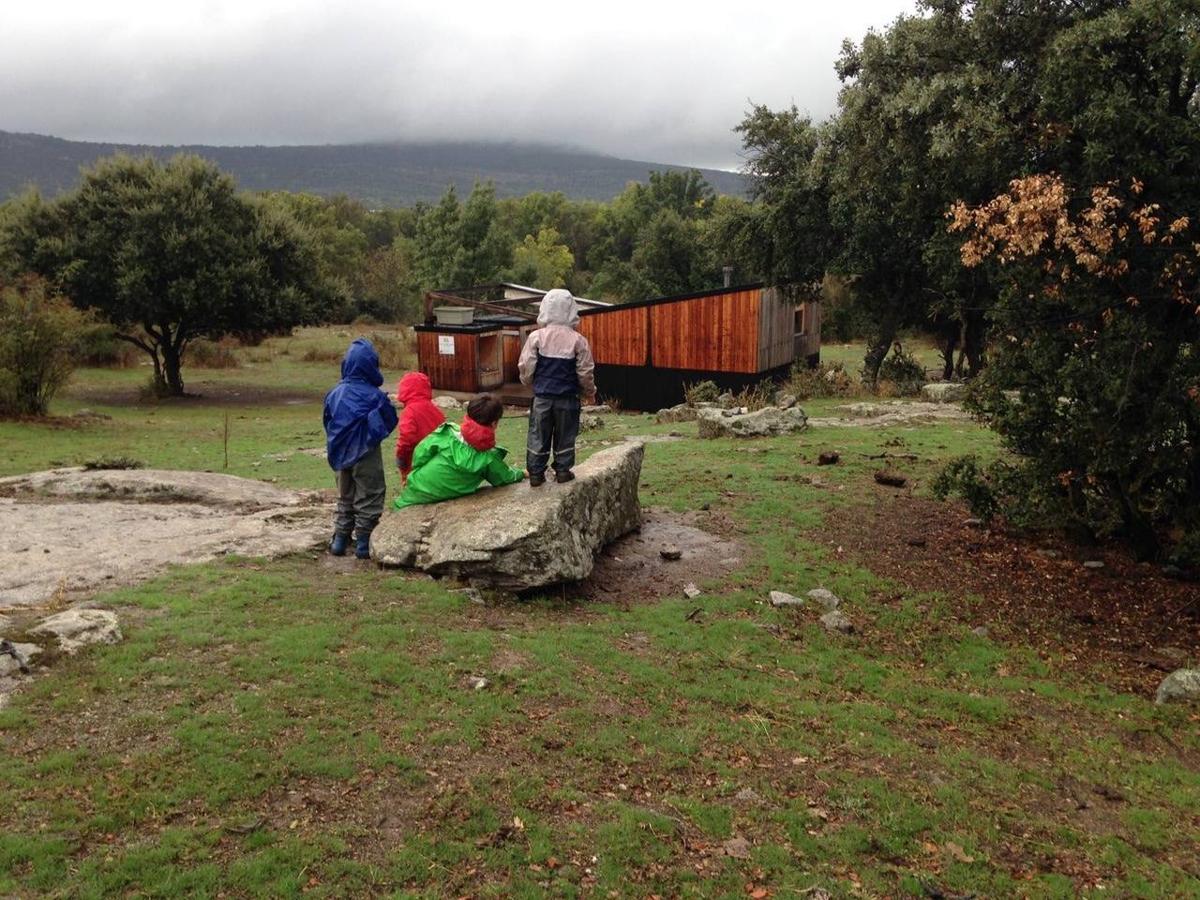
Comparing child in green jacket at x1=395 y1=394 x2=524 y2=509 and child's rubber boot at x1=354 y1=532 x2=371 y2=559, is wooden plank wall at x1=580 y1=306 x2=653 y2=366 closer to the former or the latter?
child in green jacket at x1=395 y1=394 x2=524 y2=509

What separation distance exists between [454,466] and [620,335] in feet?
80.7

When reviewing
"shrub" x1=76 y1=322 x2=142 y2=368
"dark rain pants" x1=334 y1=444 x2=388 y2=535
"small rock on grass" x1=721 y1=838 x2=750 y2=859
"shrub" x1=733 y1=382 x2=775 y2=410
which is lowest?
"small rock on grass" x1=721 y1=838 x2=750 y2=859

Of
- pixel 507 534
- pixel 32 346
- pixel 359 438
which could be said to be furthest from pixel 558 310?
pixel 32 346

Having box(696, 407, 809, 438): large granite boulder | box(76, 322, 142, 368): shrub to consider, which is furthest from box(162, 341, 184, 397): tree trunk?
box(696, 407, 809, 438): large granite boulder

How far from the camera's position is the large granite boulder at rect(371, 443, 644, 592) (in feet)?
30.0

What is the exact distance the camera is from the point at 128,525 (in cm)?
1112

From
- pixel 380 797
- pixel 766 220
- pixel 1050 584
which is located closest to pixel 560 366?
pixel 380 797

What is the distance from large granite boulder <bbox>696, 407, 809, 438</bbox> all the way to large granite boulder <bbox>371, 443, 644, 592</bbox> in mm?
10192

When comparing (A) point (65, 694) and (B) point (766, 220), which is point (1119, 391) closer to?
(A) point (65, 694)

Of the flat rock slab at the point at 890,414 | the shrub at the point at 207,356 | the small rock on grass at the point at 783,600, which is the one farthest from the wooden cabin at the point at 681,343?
the small rock on grass at the point at 783,600

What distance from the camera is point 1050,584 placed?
1136 centimetres

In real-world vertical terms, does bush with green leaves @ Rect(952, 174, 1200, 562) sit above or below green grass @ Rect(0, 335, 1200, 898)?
above

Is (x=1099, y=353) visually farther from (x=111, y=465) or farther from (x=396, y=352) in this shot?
(x=396, y=352)

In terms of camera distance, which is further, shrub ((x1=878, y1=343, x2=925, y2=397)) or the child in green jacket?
shrub ((x1=878, y1=343, x2=925, y2=397))
